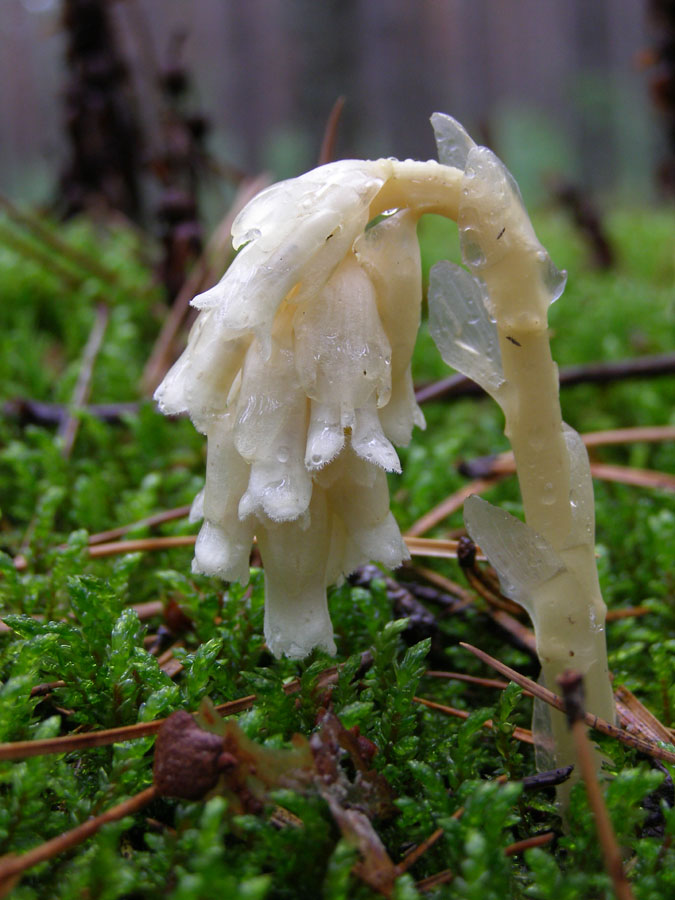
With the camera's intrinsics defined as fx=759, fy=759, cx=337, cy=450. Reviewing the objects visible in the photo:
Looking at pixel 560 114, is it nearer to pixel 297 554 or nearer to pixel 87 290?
pixel 87 290

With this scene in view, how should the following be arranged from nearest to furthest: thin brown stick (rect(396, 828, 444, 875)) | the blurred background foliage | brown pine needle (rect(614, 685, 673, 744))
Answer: thin brown stick (rect(396, 828, 444, 875)) → brown pine needle (rect(614, 685, 673, 744)) → the blurred background foliage

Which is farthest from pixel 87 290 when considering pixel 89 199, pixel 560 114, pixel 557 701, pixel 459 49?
pixel 560 114

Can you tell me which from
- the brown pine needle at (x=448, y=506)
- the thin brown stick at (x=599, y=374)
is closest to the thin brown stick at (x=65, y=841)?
the brown pine needle at (x=448, y=506)

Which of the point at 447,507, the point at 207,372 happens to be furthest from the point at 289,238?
the point at 447,507

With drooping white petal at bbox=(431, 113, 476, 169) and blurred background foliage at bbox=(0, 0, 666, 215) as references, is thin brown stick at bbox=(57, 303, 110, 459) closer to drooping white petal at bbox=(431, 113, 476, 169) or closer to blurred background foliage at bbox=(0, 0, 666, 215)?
drooping white petal at bbox=(431, 113, 476, 169)

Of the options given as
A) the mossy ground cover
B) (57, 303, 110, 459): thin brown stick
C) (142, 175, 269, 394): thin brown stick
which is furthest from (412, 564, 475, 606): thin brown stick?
(142, 175, 269, 394): thin brown stick

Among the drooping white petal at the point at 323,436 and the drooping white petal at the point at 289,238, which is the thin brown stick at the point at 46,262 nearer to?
the drooping white petal at the point at 289,238
